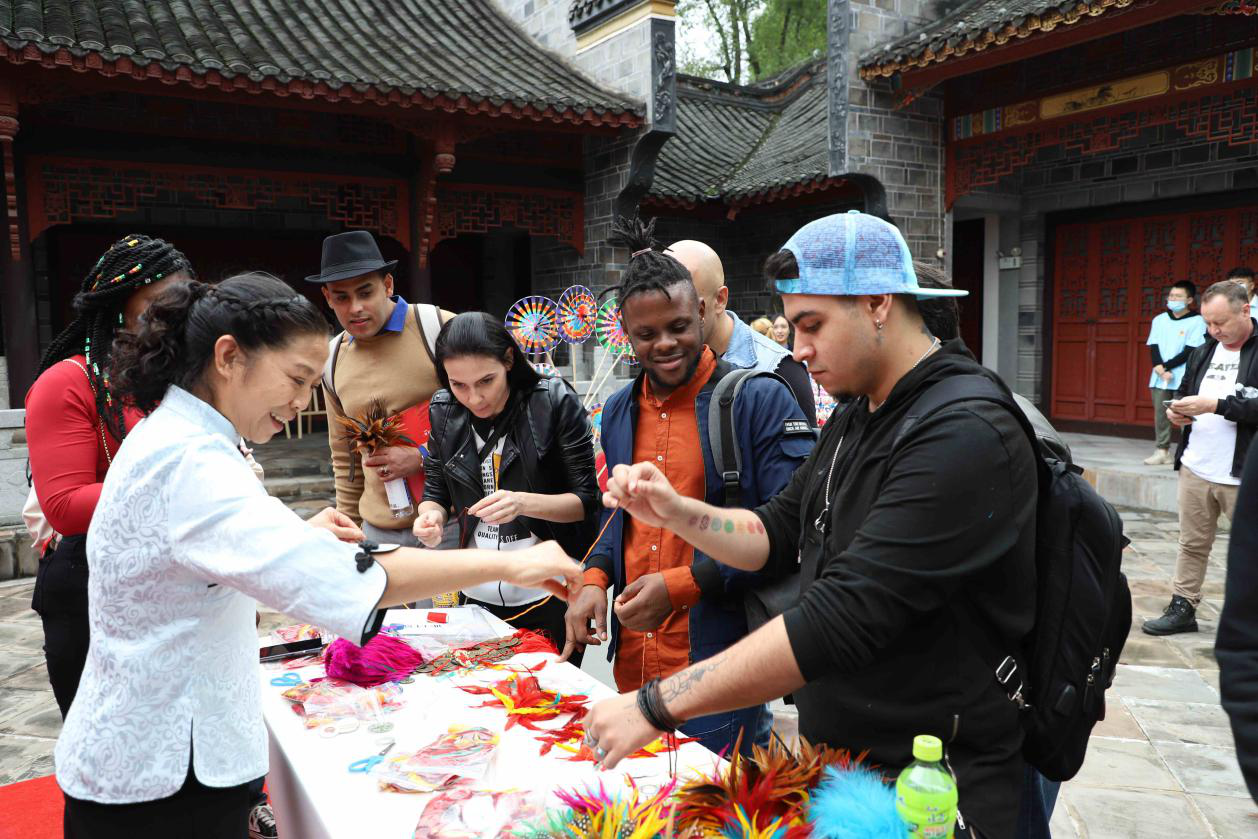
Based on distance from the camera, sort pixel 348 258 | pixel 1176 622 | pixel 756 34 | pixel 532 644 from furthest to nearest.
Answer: pixel 756 34 → pixel 1176 622 → pixel 348 258 → pixel 532 644

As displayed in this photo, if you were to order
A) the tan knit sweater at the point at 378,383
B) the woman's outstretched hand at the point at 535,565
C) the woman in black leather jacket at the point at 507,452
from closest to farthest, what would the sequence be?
the woman's outstretched hand at the point at 535,565 → the woman in black leather jacket at the point at 507,452 → the tan knit sweater at the point at 378,383

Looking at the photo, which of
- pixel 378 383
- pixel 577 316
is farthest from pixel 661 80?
pixel 378 383

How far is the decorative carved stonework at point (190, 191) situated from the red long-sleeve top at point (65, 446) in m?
6.87

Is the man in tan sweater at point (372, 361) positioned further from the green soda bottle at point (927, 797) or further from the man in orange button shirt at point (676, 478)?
the green soda bottle at point (927, 797)

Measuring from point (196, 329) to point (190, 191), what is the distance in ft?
26.2

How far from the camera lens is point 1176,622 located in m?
5.02

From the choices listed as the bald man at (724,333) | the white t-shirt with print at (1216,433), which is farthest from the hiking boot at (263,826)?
the white t-shirt with print at (1216,433)

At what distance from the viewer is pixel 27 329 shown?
25.2 feet

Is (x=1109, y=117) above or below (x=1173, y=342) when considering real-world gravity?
above

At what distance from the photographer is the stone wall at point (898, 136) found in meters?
9.35

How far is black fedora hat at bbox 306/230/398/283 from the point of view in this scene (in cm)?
308

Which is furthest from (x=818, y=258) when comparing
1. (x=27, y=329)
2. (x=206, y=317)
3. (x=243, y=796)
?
(x=27, y=329)

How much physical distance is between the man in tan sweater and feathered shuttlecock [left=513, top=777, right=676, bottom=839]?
1.73 m

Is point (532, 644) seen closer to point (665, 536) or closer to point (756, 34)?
point (665, 536)
